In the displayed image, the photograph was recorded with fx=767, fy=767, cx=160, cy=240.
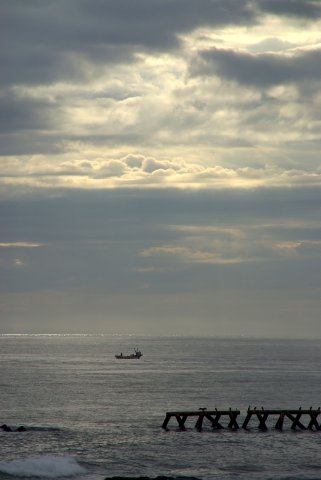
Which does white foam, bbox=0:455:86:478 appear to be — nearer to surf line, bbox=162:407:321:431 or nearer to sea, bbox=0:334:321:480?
sea, bbox=0:334:321:480

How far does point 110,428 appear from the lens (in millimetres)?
78062

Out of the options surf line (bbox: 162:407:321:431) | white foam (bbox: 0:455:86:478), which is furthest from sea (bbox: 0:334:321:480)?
surf line (bbox: 162:407:321:431)

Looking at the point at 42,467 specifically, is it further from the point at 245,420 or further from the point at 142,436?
the point at 245,420

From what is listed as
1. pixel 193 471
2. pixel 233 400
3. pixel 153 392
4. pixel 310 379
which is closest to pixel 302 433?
pixel 193 471

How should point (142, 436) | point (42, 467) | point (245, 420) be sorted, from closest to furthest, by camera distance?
1. point (42, 467)
2. point (142, 436)
3. point (245, 420)

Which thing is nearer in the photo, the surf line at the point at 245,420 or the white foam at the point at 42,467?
the white foam at the point at 42,467

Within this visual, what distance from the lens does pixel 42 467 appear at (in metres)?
56.6

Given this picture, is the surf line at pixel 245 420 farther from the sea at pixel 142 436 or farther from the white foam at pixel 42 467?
the white foam at pixel 42 467

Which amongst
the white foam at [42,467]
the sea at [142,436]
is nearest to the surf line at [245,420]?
the sea at [142,436]

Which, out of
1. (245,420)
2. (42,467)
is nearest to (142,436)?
(245,420)

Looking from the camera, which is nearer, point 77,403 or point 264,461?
point 264,461

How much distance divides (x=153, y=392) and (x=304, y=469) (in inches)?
2381

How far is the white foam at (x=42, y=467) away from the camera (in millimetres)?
55594

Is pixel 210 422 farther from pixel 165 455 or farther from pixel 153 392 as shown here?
pixel 153 392
